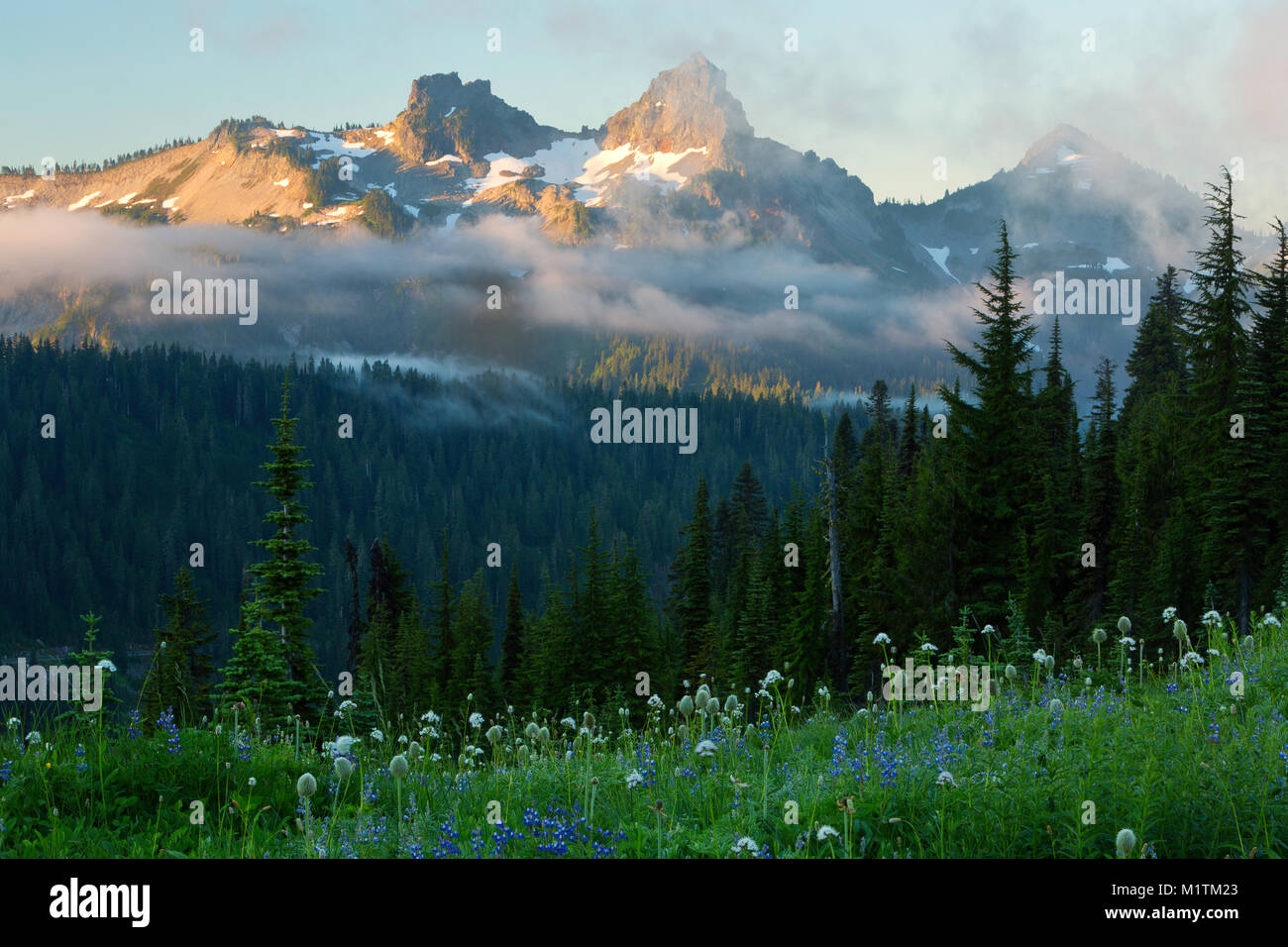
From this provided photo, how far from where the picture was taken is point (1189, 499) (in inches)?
1553

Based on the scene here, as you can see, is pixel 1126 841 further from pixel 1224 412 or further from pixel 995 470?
pixel 1224 412

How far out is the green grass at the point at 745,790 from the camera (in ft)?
16.9

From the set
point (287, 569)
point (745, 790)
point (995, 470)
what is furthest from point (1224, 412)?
point (745, 790)

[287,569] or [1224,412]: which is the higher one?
[1224,412]

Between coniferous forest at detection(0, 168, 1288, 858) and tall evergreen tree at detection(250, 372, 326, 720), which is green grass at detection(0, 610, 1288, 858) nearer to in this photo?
coniferous forest at detection(0, 168, 1288, 858)

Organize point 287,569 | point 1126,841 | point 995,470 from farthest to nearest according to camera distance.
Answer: point 995,470 → point 287,569 → point 1126,841

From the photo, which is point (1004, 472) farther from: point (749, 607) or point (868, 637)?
point (749, 607)

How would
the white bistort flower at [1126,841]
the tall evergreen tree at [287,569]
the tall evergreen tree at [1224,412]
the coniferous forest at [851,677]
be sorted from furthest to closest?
the tall evergreen tree at [1224,412] → the tall evergreen tree at [287,569] → the coniferous forest at [851,677] → the white bistort flower at [1126,841]

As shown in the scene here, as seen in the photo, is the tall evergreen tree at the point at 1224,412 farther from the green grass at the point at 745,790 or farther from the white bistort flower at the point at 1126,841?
the white bistort flower at the point at 1126,841

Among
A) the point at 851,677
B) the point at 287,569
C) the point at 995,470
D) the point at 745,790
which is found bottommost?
the point at 851,677

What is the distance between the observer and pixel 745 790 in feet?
20.7

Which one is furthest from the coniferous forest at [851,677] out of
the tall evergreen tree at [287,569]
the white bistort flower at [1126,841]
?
the tall evergreen tree at [287,569]
